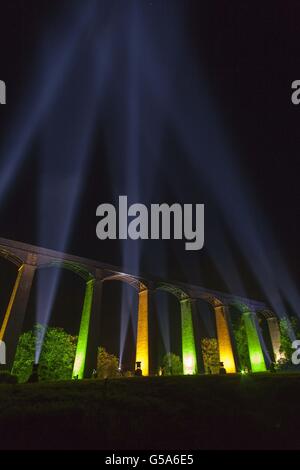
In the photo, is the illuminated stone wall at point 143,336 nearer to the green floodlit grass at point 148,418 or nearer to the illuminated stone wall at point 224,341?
the illuminated stone wall at point 224,341

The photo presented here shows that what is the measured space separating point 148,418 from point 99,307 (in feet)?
75.2

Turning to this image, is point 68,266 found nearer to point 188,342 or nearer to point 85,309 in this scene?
point 85,309

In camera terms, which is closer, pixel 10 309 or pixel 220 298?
pixel 10 309

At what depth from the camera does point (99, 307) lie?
109 ft

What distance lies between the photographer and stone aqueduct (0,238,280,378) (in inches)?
1119

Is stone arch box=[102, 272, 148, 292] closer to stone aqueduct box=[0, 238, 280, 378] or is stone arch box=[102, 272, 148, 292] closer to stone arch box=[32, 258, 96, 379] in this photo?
stone aqueduct box=[0, 238, 280, 378]

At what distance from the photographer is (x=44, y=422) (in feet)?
33.0

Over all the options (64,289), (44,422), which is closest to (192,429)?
(44,422)

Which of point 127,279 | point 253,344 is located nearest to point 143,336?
point 127,279

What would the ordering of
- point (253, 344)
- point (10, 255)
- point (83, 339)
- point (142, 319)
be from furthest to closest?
point (253, 344)
point (142, 319)
point (83, 339)
point (10, 255)

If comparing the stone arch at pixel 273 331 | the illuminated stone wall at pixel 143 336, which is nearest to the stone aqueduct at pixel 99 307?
the illuminated stone wall at pixel 143 336
